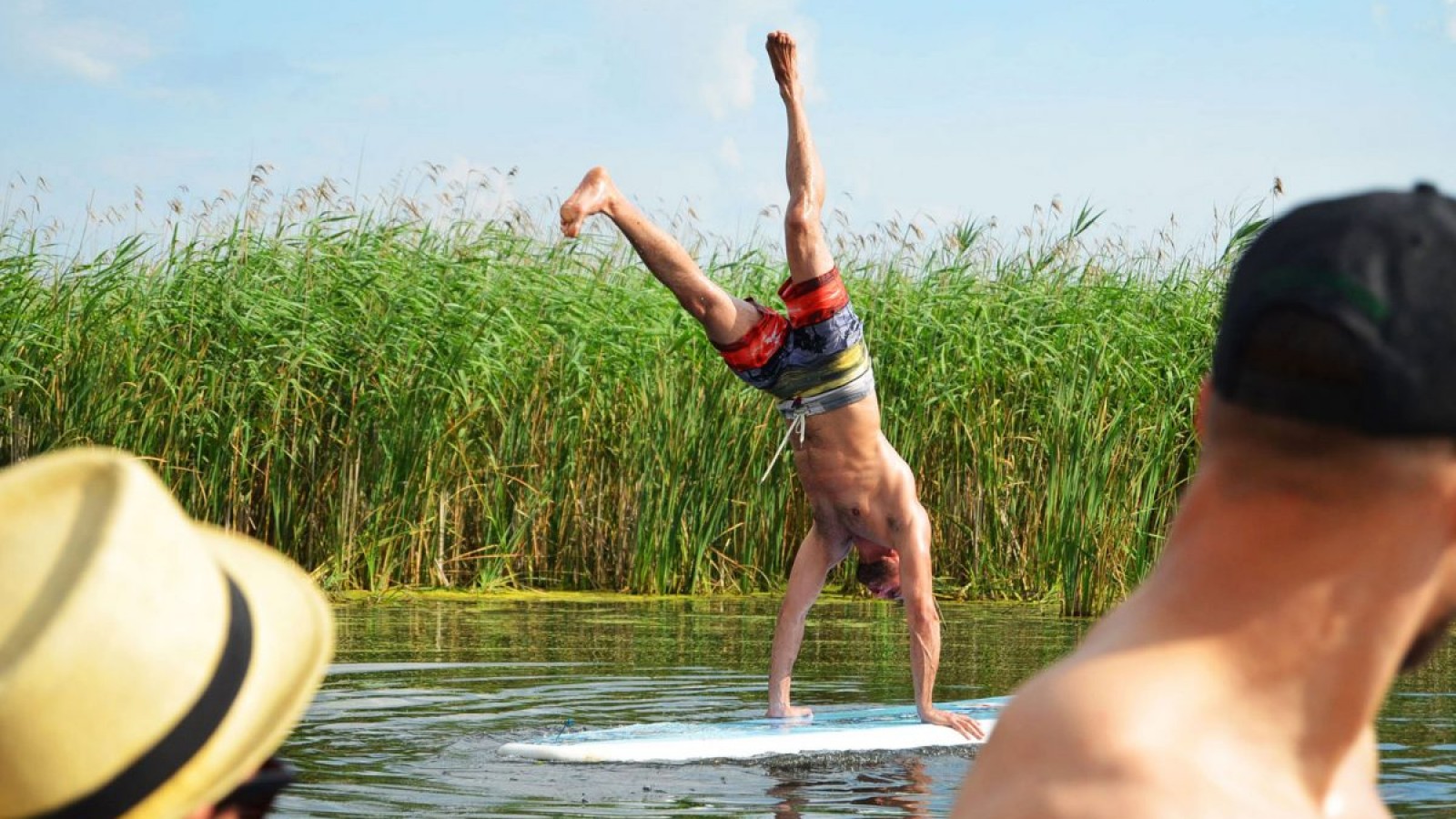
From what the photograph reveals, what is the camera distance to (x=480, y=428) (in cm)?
1228

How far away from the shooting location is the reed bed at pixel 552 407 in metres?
11.7

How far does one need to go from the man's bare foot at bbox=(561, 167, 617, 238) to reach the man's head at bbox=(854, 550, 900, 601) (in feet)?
5.72

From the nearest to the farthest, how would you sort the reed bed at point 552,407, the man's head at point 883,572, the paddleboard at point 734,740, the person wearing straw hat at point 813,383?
the paddleboard at point 734,740 → the person wearing straw hat at point 813,383 → the man's head at point 883,572 → the reed bed at point 552,407

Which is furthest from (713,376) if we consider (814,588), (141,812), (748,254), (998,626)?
(141,812)

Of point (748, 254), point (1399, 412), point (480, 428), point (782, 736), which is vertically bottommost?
point (782, 736)

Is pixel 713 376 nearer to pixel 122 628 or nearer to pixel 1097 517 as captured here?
pixel 1097 517

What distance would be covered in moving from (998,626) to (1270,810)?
9785 mm

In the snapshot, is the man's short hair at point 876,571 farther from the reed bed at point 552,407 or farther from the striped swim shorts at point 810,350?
the reed bed at point 552,407

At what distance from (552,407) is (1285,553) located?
1122cm

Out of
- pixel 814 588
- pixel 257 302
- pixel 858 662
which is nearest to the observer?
pixel 814 588

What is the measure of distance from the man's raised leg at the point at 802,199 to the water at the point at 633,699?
72.9 inches

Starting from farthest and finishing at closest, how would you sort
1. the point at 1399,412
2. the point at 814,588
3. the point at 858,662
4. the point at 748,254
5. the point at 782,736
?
the point at 748,254 < the point at 858,662 < the point at 814,588 < the point at 782,736 < the point at 1399,412

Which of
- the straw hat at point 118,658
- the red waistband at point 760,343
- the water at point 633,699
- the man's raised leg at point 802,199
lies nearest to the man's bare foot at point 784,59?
the man's raised leg at point 802,199

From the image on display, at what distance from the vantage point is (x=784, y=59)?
26.9 feet
